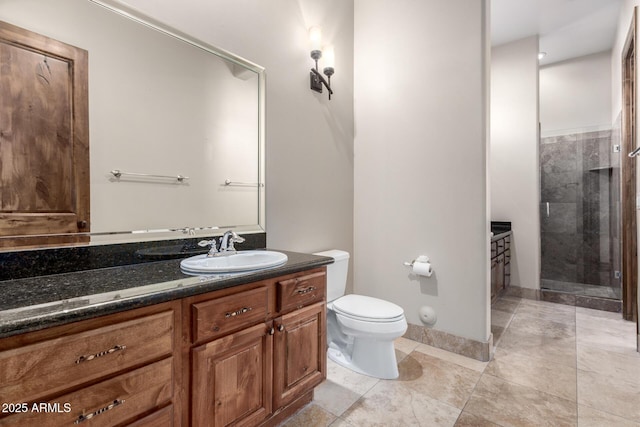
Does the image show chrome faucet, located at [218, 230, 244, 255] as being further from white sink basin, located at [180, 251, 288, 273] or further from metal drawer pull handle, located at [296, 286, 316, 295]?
metal drawer pull handle, located at [296, 286, 316, 295]

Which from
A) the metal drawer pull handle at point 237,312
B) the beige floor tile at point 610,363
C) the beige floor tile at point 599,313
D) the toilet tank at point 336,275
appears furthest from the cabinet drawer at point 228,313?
the beige floor tile at point 599,313

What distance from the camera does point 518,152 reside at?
355 cm

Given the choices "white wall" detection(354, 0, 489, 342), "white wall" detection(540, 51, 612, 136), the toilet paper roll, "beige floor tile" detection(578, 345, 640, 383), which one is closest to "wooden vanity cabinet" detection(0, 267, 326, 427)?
the toilet paper roll

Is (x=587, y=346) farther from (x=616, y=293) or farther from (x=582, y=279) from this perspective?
(x=582, y=279)

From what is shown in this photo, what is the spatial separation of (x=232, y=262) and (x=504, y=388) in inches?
69.5

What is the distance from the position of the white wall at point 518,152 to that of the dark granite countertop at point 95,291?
3.34 m

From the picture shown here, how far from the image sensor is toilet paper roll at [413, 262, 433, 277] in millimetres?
2242

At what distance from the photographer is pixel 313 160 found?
2.30 meters

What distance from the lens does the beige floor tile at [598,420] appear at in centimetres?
145

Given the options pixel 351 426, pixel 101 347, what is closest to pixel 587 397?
pixel 351 426

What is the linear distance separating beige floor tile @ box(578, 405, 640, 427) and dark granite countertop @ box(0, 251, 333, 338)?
65.2 inches

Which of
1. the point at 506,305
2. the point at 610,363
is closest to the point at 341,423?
the point at 610,363

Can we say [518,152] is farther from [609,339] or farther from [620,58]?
[609,339]

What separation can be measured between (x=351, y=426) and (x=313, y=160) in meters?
1.71
